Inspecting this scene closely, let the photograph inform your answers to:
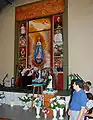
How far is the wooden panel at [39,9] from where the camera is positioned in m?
7.05

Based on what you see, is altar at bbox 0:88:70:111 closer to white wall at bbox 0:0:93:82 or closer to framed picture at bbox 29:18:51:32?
white wall at bbox 0:0:93:82

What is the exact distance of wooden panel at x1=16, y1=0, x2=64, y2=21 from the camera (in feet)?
23.1

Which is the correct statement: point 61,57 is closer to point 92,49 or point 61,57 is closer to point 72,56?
point 72,56

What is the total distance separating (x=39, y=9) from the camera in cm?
749

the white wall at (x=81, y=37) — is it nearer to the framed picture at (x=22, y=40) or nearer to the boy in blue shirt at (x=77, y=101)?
the framed picture at (x=22, y=40)

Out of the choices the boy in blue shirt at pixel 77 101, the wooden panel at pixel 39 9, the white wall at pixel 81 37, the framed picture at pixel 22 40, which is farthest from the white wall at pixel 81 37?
the boy in blue shirt at pixel 77 101

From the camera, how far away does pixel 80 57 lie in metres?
6.52

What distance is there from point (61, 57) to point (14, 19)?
2410 millimetres

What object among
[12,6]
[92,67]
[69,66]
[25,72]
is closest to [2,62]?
[25,72]

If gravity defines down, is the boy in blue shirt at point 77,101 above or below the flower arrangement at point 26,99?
above

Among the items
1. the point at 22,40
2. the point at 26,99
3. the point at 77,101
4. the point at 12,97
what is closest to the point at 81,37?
the point at 22,40

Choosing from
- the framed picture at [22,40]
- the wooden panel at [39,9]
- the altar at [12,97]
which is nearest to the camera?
the altar at [12,97]

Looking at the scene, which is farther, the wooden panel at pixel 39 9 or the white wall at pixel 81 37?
the wooden panel at pixel 39 9

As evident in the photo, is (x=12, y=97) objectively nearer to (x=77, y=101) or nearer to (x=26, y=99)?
(x=26, y=99)
